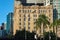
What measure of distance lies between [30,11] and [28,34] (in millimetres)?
33017

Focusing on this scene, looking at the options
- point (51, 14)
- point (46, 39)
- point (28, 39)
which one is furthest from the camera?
point (51, 14)

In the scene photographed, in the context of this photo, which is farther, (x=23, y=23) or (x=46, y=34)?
(x=23, y=23)

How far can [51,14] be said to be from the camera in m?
191

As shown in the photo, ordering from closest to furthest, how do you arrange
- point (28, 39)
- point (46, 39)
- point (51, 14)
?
point (46, 39)
point (28, 39)
point (51, 14)

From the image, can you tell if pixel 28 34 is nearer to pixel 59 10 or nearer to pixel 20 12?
pixel 20 12

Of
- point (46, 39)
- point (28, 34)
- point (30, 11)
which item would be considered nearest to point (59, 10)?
point (30, 11)

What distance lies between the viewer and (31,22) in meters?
194

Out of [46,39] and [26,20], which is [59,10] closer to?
[26,20]

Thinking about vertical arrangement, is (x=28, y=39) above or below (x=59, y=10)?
below

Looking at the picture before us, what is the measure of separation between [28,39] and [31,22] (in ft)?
123

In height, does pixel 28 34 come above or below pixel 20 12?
below

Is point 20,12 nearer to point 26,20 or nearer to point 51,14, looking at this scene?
point 26,20

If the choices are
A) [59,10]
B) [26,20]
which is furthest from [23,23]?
[59,10]

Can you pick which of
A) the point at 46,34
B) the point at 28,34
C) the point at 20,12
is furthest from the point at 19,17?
the point at 46,34
